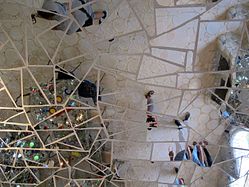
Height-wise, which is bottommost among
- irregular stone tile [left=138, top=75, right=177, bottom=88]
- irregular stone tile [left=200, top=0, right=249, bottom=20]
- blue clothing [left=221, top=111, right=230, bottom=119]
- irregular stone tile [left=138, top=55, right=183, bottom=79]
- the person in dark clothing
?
blue clothing [left=221, top=111, right=230, bottom=119]

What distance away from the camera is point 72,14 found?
102 cm

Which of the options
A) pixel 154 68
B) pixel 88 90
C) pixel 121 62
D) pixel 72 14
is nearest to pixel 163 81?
pixel 154 68

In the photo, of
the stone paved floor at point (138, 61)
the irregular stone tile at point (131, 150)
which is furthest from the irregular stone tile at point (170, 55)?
Result: the irregular stone tile at point (131, 150)

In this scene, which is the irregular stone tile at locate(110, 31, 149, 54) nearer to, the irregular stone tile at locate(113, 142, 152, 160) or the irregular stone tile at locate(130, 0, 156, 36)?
the irregular stone tile at locate(130, 0, 156, 36)

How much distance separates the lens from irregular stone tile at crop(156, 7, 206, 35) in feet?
3.33

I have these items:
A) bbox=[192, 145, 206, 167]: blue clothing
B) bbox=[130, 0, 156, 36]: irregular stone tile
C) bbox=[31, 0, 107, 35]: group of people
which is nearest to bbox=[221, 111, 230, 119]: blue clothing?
bbox=[192, 145, 206, 167]: blue clothing

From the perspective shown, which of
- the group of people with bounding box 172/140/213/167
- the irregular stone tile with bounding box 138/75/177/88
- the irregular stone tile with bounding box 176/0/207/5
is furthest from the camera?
the group of people with bounding box 172/140/213/167

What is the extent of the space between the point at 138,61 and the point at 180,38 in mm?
155

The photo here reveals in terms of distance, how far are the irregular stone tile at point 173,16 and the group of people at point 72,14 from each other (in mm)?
174

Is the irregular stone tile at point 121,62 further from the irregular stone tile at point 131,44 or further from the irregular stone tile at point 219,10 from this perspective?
the irregular stone tile at point 219,10

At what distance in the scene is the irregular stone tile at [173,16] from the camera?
3.33 feet

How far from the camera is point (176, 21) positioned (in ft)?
3.38

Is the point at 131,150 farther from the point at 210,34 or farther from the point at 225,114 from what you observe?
the point at 210,34

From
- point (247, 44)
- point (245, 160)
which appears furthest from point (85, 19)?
point (245, 160)
